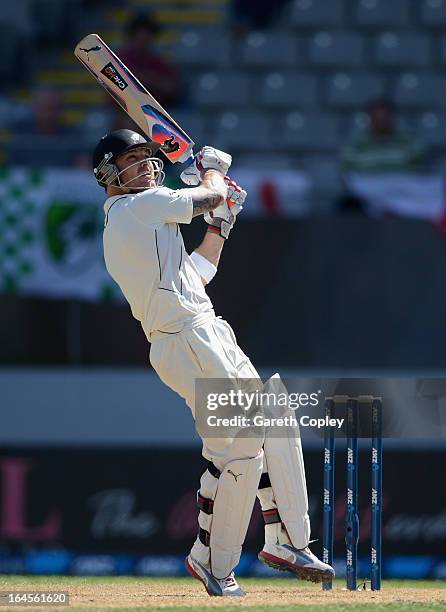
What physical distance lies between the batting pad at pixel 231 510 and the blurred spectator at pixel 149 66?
516 cm

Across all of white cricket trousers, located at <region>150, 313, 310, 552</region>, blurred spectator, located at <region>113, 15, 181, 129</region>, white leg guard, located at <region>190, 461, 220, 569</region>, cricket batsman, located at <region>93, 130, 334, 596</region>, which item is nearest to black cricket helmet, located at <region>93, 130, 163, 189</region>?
cricket batsman, located at <region>93, 130, 334, 596</region>

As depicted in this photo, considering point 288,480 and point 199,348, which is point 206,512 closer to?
point 288,480

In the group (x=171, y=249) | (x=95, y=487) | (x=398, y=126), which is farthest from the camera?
(x=398, y=126)

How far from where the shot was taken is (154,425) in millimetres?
8781

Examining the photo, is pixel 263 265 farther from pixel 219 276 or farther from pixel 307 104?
pixel 307 104

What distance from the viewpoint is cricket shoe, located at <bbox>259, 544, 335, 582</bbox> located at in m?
5.30

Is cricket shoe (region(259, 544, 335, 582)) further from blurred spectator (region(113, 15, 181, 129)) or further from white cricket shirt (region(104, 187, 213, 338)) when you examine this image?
blurred spectator (region(113, 15, 181, 129))

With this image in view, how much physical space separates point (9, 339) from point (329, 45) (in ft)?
13.0

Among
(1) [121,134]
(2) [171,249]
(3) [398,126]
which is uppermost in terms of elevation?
(3) [398,126]

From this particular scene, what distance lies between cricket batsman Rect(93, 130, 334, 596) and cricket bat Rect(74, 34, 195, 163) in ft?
1.21

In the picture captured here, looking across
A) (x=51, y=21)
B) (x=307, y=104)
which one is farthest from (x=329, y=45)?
(x=51, y=21)

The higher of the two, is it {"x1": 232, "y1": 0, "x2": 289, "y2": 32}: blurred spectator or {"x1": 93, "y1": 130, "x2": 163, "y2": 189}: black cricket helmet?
{"x1": 232, "y1": 0, "x2": 289, "y2": 32}: blurred spectator

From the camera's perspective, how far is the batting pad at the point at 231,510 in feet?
17.3

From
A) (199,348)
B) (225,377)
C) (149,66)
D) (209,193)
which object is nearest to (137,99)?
(209,193)
